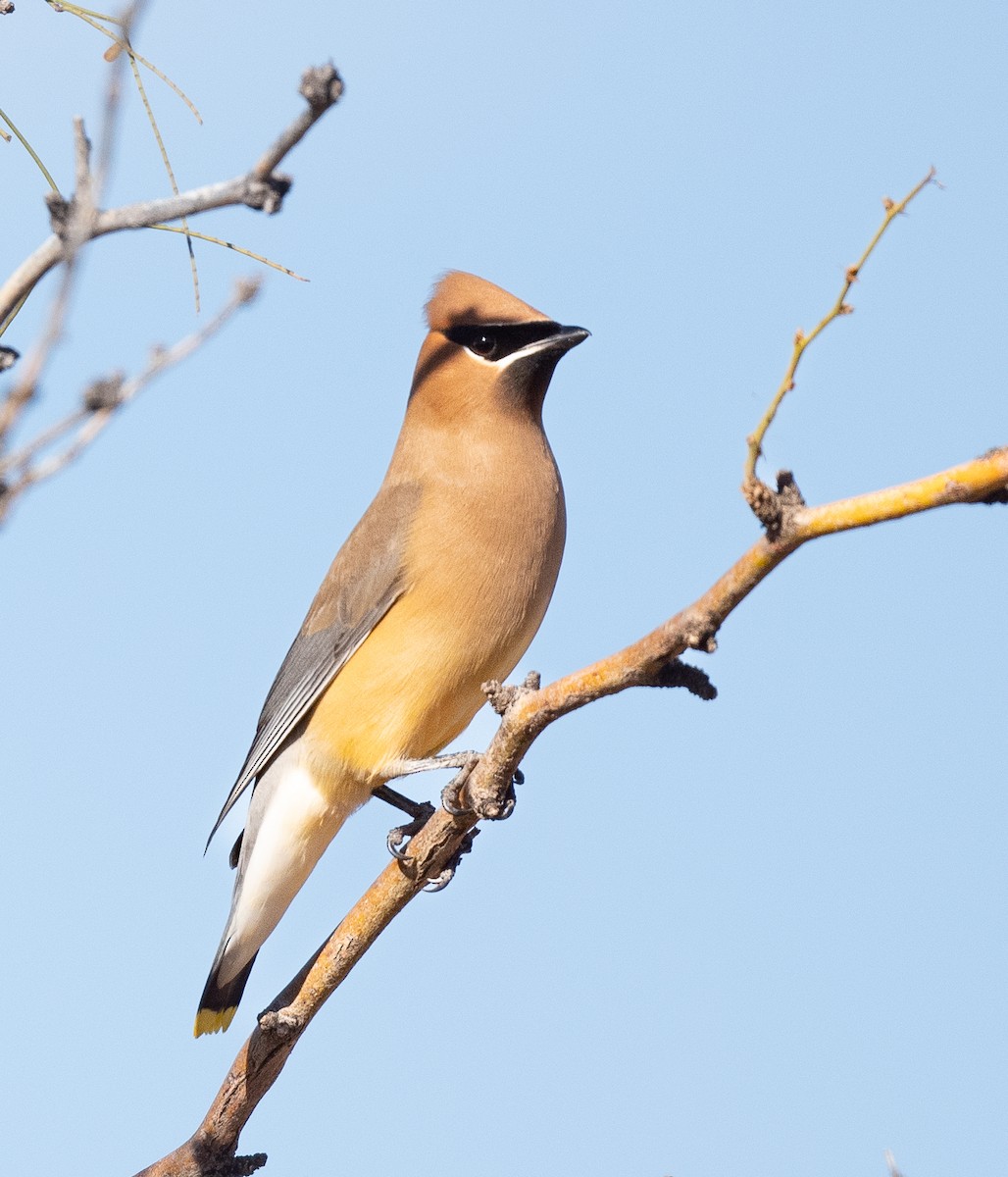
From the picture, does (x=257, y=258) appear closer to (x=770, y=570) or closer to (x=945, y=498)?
(x=770, y=570)

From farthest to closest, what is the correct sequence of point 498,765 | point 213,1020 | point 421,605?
1. point 213,1020
2. point 421,605
3. point 498,765

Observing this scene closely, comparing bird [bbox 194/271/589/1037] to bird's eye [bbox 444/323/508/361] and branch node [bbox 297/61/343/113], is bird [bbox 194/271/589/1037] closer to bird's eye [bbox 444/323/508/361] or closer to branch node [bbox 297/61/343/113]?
bird's eye [bbox 444/323/508/361]

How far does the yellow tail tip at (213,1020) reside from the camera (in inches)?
193

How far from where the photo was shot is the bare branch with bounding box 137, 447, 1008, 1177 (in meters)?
2.31

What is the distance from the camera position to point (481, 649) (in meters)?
4.35


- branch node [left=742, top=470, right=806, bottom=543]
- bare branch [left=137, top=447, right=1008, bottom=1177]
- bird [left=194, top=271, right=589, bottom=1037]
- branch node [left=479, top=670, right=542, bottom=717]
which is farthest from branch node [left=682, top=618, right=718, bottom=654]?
bird [left=194, top=271, right=589, bottom=1037]

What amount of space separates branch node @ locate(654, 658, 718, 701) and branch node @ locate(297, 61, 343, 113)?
4.14ft

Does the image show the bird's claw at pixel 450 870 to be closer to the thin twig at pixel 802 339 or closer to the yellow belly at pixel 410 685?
the yellow belly at pixel 410 685

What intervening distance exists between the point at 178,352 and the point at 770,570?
116 centimetres

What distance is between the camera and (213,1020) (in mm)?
4906

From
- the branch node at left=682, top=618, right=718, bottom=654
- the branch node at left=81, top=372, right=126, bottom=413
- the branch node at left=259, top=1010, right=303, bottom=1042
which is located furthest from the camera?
the branch node at left=259, top=1010, right=303, bottom=1042

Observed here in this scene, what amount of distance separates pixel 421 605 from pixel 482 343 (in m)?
0.91

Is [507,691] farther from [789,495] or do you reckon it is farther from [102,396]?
[102,396]

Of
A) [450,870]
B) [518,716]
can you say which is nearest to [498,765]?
→ [518,716]
